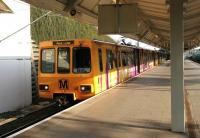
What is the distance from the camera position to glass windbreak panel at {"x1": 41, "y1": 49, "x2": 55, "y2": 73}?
15466 millimetres

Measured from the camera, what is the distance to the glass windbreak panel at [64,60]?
50.0 feet

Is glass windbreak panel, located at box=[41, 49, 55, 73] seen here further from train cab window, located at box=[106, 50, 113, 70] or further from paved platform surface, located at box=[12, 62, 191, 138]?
train cab window, located at box=[106, 50, 113, 70]

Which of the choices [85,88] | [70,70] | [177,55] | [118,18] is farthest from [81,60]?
[177,55]

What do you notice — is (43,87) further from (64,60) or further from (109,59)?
(109,59)

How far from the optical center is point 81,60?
15188mm

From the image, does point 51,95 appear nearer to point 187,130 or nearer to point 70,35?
point 187,130

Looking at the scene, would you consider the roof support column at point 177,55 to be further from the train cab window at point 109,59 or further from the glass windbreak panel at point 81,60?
the train cab window at point 109,59

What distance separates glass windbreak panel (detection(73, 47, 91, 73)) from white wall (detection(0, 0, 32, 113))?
5647 mm

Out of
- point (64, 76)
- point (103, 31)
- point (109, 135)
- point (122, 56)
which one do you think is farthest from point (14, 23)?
point (109, 135)

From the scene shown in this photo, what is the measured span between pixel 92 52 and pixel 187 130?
6.68 meters

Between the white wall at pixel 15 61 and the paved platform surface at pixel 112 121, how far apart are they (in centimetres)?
710

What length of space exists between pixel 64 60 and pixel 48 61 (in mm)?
644

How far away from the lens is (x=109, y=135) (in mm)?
8320

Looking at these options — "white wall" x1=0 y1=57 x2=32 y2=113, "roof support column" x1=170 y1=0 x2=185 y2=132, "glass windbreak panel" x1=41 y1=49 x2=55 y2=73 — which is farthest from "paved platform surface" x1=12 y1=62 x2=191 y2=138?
"white wall" x1=0 y1=57 x2=32 y2=113
